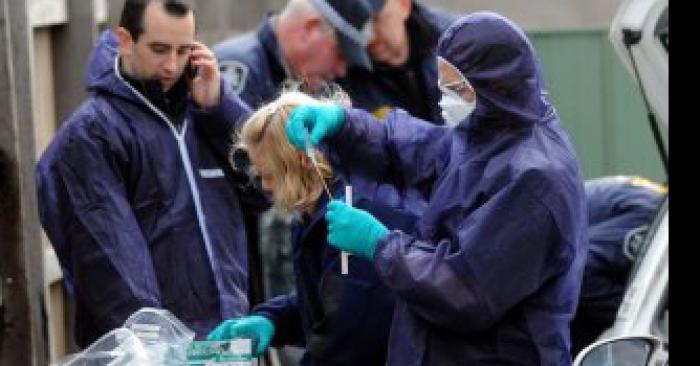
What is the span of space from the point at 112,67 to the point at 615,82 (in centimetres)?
638

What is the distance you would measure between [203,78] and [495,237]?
165 cm

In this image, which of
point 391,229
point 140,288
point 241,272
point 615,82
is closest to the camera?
point 391,229

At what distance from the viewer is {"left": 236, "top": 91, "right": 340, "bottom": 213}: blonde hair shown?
4395 millimetres

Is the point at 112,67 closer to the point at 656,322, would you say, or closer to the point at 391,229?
the point at 391,229

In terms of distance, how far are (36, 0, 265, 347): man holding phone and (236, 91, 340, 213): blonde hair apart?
0.70 meters

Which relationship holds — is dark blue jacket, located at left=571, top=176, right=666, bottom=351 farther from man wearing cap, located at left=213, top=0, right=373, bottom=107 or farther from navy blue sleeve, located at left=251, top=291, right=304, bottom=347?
navy blue sleeve, located at left=251, top=291, right=304, bottom=347

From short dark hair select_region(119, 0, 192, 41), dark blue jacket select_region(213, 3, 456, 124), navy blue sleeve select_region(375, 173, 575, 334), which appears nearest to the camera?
navy blue sleeve select_region(375, 173, 575, 334)

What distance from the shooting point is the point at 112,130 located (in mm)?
5059

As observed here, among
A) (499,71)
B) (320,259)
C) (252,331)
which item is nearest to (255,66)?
(252,331)

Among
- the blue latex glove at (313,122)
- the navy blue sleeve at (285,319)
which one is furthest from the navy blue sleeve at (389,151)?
the navy blue sleeve at (285,319)

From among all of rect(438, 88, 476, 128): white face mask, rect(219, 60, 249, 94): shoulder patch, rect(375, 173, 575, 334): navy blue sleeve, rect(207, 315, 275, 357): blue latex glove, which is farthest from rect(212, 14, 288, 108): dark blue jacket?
rect(375, 173, 575, 334): navy blue sleeve

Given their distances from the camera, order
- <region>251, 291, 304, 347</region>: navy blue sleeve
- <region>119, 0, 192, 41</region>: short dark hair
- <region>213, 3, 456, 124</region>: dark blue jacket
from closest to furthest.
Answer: <region>251, 291, 304, 347</region>: navy blue sleeve < <region>119, 0, 192, 41</region>: short dark hair < <region>213, 3, 456, 124</region>: dark blue jacket

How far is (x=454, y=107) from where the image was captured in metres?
4.18
